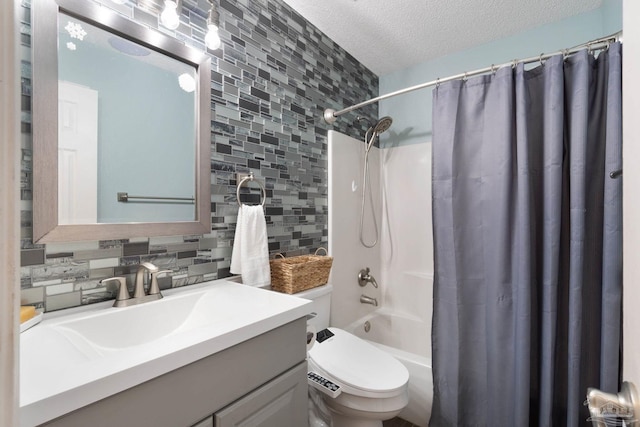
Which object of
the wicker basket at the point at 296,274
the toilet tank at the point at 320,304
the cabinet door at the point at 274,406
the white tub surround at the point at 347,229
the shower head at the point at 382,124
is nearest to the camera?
the cabinet door at the point at 274,406

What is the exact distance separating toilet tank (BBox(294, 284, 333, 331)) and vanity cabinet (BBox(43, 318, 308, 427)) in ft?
1.75

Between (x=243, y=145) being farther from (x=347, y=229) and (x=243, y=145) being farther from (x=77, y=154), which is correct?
(x=347, y=229)

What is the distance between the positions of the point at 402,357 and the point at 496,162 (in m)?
1.24

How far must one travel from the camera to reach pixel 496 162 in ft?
4.68

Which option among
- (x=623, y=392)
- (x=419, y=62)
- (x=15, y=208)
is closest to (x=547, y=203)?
(x=623, y=392)

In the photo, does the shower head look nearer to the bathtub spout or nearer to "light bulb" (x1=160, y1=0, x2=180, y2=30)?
the bathtub spout

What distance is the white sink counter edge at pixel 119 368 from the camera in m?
0.50

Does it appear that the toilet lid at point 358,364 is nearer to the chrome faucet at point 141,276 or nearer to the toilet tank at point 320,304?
the toilet tank at point 320,304

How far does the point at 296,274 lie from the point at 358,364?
519 millimetres

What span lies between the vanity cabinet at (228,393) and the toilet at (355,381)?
0.30 m

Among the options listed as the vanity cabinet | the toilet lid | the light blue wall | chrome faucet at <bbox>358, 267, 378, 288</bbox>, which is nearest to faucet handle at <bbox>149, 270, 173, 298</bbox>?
the vanity cabinet

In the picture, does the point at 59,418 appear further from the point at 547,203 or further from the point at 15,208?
the point at 547,203

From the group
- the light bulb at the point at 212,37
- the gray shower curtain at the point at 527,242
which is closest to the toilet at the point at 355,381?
the gray shower curtain at the point at 527,242

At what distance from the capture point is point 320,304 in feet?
5.37
